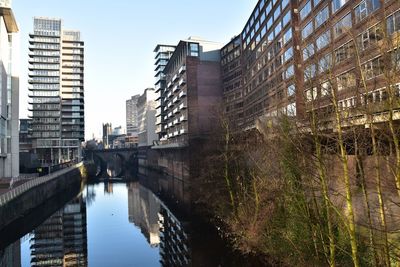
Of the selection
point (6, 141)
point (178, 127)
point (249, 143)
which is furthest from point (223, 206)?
point (178, 127)

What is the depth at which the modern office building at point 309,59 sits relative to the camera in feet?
38.1

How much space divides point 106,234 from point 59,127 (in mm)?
97471

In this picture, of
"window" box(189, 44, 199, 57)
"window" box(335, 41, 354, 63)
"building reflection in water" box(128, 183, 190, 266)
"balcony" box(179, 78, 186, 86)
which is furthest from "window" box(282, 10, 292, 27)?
"window" box(335, 41, 354, 63)

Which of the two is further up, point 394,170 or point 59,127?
point 59,127

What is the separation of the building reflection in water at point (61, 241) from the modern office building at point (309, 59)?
2063cm

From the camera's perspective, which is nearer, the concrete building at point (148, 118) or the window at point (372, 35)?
the window at point (372, 35)

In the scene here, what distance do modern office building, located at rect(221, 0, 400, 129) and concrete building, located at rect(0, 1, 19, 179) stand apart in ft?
127

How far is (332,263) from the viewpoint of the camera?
14750 mm

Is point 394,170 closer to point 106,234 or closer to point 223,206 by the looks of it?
point 223,206

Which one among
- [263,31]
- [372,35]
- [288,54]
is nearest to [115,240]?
[372,35]

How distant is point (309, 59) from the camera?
13719 mm

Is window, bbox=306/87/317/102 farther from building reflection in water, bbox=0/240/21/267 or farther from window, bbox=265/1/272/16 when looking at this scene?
window, bbox=265/1/272/16

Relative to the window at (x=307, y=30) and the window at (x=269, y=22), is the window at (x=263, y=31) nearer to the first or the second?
the window at (x=269, y=22)

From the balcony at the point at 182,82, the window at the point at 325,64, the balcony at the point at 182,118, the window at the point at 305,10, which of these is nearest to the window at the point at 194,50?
the balcony at the point at 182,82
